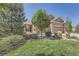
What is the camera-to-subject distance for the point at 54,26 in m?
1.55

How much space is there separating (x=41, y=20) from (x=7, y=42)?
338 millimetres

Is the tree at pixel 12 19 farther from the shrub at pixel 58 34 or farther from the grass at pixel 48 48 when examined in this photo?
the shrub at pixel 58 34

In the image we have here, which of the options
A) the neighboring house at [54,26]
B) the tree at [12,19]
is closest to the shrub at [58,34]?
the neighboring house at [54,26]

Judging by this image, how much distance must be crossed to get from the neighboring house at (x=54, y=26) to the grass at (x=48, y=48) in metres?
0.10

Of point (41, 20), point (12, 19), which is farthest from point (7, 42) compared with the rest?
point (41, 20)

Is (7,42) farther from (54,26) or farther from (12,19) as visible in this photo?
(54,26)

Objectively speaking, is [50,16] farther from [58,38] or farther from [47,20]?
[58,38]

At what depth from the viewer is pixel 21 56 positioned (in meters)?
1.53

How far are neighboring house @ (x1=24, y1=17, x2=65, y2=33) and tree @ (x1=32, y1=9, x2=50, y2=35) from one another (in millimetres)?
34

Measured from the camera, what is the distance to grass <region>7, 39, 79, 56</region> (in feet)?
4.98

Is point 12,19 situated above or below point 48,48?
above

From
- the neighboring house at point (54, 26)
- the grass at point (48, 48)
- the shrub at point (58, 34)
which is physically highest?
the neighboring house at point (54, 26)

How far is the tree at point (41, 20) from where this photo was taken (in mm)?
1541

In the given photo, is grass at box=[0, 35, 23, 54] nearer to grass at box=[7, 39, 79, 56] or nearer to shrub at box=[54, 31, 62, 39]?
grass at box=[7, 39, 79, 56]
